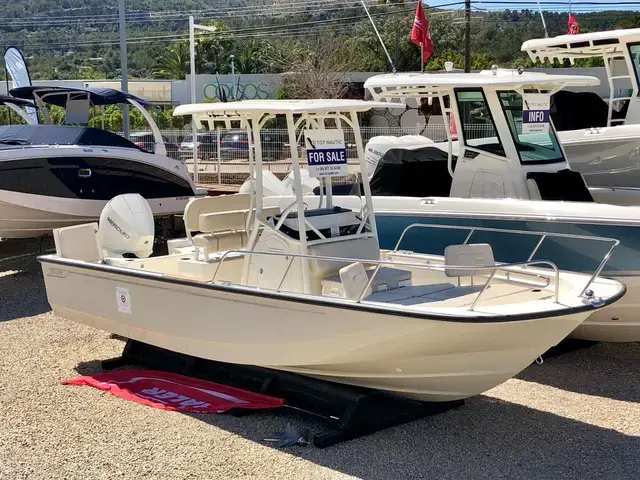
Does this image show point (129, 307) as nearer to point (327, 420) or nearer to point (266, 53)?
point (327, 420)

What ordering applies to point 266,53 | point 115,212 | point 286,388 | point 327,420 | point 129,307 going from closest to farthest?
1. point 327,420
2. point 286,388
3. point 129,307
4. point 115,212
5. point 266,53

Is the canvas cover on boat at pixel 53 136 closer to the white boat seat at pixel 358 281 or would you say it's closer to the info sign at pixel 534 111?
the info sign at pixel 534 111

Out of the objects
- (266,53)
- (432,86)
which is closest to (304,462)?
(432,86)

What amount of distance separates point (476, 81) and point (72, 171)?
5.44m

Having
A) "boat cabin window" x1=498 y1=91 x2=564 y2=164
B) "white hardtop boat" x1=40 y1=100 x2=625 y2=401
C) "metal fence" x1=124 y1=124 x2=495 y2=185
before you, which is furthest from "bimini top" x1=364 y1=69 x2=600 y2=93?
"metal fence" x1=124 y1=124 x2=495 y2=185

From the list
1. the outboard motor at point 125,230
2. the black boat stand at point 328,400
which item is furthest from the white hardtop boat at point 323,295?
the outboard motor at point 125,230

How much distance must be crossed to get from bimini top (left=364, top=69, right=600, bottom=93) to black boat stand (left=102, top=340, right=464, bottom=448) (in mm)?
3026

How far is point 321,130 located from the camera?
5.85 metres

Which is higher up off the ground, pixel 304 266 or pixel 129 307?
pixel 304 266

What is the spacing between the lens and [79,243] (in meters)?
7.03

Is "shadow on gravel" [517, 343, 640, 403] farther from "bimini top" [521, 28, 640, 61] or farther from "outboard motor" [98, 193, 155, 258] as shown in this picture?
"outboard motor" [98, 193, 155, 258]

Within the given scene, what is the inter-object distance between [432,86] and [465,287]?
105 inches

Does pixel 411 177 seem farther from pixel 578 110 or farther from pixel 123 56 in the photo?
pixel 123 56

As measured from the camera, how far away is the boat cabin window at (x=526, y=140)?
7812mm
